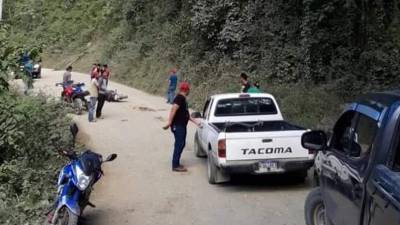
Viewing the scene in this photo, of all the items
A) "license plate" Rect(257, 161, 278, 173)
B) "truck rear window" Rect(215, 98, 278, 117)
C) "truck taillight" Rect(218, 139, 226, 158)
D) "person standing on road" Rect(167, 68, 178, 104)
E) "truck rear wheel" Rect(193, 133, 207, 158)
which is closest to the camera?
"truck taillight" Rect(218, 139, 226, 158)

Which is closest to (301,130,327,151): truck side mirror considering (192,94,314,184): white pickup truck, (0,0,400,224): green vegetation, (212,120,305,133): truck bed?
(192,94,314,184): white pickup truck

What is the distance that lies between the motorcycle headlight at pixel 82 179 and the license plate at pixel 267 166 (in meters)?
3.30

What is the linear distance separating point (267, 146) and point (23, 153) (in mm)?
4818

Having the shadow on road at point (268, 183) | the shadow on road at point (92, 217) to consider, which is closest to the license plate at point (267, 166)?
the shadow on road at point (268, 183)

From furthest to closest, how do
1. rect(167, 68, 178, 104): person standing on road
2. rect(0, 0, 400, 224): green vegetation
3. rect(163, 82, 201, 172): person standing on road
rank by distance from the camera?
rect(167, 68, 178, 104): person standing on road → rect(163, 82, 201, 172): person standing on road → rect(0, 0, 400, 224): green vegetation

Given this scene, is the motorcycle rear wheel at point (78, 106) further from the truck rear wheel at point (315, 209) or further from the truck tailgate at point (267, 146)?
the truck rear wheel at point (315, 209)

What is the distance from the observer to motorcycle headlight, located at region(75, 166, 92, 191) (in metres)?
7.72

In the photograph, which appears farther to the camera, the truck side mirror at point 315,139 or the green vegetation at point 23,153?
the green vegetation at point 23,153

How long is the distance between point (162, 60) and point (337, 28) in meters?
12.6

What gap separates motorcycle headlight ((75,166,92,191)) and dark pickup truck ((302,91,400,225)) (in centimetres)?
310

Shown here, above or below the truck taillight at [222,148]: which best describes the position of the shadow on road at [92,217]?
below

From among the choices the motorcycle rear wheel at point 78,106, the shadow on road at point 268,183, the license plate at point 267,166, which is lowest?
the motorcycle rear wheel at point 78,106

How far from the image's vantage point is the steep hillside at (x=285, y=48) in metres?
19.3

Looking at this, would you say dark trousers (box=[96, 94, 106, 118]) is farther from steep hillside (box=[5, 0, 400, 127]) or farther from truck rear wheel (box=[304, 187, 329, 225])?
truck rear wheel (box=[304, 187, 329, 225])
